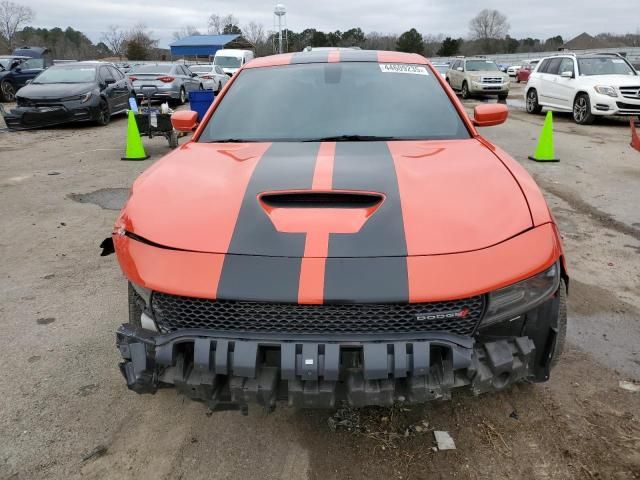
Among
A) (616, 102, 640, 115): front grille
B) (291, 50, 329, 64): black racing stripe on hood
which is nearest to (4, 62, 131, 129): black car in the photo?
(291, 50, 329, 64): black racing stripe on hood

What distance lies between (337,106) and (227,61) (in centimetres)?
2365

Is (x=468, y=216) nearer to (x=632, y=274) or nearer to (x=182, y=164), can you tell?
(x=182, y=164)

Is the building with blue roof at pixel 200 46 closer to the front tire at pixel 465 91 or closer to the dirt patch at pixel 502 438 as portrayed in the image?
the front tire at pixel 465 91

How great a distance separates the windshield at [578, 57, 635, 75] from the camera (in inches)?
513

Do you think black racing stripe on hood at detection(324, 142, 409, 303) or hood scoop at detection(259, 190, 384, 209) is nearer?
black racing stripe on hood at detection(324, 142, 409, 303)

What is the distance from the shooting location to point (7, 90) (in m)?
17.0

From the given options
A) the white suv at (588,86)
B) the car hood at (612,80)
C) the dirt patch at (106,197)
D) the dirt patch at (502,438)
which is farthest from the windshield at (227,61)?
the dirt patch at (502,438)

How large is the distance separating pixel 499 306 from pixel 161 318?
4.35ft

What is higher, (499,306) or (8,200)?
(499,306)

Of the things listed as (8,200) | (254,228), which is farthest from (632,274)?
(8,200)

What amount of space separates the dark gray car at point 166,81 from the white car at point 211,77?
778 millimetres

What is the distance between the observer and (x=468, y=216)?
2.04 metres

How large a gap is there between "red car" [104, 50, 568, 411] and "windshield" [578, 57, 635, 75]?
12960 mm

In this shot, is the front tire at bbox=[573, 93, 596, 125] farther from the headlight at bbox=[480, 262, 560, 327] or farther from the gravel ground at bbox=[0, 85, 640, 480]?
the headlight at bbox=[480, 262, 560, 327]
